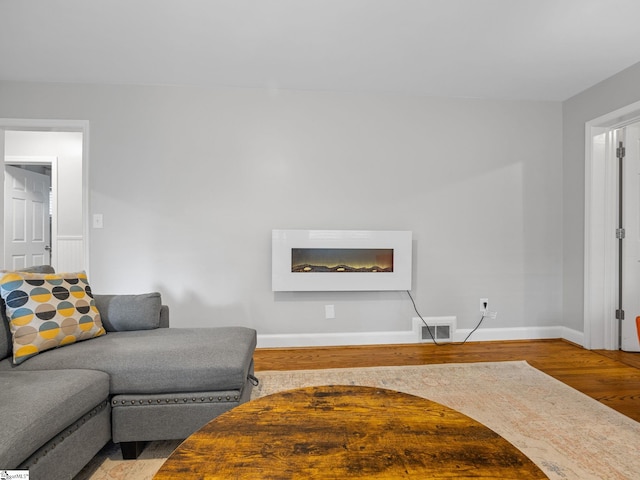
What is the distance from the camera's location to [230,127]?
127 inches

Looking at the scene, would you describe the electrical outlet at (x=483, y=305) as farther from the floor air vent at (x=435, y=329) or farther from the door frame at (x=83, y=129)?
the door frame at (x=83, y=129)

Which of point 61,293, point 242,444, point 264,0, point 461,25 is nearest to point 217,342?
point 61,293

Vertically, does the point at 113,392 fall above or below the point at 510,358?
above

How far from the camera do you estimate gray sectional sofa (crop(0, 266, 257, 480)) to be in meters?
1.20

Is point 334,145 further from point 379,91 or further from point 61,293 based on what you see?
point 61,293

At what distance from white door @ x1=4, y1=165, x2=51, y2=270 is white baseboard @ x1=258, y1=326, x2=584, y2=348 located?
9.75ft

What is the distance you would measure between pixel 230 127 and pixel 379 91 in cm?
138

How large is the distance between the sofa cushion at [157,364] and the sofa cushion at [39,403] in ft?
0.30

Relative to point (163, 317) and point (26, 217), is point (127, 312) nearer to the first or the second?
point (163, 317)

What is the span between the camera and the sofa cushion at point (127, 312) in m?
2.10

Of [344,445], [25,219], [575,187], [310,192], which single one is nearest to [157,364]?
[344,445]

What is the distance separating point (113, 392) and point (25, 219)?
3737 mm

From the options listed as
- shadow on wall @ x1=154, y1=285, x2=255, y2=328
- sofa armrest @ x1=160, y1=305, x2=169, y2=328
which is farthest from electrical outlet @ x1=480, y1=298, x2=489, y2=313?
sofa armrest @ x1=160, y1=305, x2=169, y2=328

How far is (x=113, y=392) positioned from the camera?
5.16 ft
